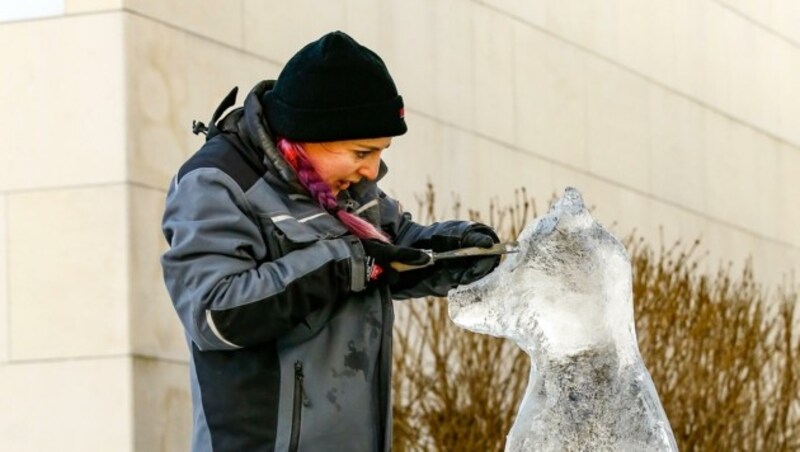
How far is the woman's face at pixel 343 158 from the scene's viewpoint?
453cm

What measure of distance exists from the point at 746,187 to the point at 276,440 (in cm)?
1284

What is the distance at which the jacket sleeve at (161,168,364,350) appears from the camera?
14.0 ft

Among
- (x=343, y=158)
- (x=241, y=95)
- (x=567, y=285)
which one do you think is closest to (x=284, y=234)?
(x=343, y=158)

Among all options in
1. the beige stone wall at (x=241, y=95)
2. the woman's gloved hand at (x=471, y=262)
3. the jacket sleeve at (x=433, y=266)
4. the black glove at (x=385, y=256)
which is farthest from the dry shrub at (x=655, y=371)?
the black glove at (x=385, y=256)

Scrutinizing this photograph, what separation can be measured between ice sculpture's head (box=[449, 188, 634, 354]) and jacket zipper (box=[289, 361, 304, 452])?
433 millimetres

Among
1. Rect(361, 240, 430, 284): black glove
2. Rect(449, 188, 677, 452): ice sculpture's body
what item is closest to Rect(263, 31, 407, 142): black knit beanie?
Rect(361, 240, 430, 284): black glove

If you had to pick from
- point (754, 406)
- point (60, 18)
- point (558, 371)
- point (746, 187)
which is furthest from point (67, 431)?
point (746, 187)

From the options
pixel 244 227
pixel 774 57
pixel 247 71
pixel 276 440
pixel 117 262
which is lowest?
pixel 276 440

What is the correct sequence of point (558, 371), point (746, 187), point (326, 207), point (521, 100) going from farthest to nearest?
point (746, 187) < point (521, 100) < point (326, 207) < point (558, 371)

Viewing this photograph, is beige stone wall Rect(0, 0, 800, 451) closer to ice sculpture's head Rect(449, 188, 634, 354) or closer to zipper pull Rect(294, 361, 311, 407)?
zipper pull Rect(294, 361, 311, 407)

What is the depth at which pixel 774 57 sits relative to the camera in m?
17.5

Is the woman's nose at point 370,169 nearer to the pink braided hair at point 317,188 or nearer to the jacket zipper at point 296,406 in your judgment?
the pink braided hair at point 317,188

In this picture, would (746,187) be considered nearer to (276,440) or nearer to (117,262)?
(117,262)

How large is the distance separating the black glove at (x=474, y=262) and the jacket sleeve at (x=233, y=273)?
0.34 meters
